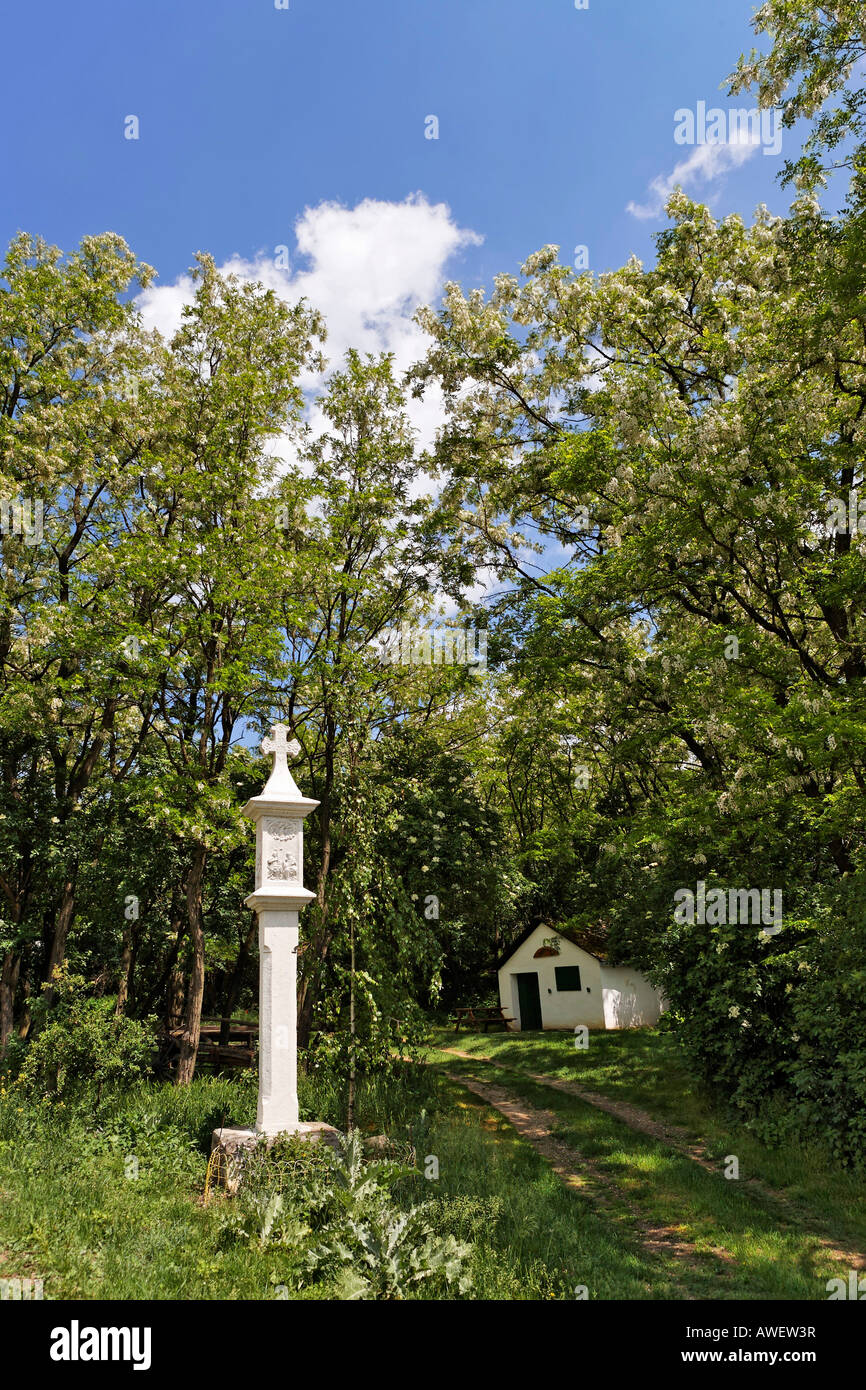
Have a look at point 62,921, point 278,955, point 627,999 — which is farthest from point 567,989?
point 278,955

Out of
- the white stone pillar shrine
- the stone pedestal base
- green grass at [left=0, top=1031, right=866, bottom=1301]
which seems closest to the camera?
green grass at [left=0, top=1031, right=866, bottom=1301]

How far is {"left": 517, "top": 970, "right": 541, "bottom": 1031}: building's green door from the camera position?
2556 cm

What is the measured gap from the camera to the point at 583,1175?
10.5 m

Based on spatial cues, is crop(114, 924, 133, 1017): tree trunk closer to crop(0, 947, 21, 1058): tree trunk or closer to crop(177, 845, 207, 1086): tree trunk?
crop(0, 947, 21, 1058): tree trunk

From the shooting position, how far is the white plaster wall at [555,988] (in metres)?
23.5

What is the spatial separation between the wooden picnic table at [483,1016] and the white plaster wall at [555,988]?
33cm

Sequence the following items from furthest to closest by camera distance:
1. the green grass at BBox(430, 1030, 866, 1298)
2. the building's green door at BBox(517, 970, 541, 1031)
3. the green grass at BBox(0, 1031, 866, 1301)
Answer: the building's green door at BBox(517, 970, 541, 1031) → the green grass at BBox(430, 1030, 866, 1298) → the green grass at BBox(0, 1031, 866, 1301)

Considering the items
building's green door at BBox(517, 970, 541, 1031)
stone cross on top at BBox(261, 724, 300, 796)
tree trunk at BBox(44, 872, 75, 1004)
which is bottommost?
building's green door at BBox(517, 970, 541, 1031)

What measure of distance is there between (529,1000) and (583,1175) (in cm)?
1581

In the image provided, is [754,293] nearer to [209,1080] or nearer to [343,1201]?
[343,1201]

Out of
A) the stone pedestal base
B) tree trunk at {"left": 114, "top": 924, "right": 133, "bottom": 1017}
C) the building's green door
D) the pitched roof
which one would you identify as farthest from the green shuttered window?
the stone pedestal base

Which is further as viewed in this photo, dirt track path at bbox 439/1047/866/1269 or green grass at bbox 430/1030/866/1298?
dirt track path at bbox 439/1047/866/1269

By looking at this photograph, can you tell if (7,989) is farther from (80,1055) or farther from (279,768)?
(279,768)

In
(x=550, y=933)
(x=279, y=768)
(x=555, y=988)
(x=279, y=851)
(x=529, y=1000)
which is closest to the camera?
(x=279, y=851)
